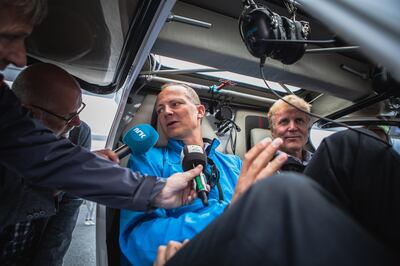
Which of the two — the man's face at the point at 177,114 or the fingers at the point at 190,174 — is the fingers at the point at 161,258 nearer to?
the fingers at the point at 190,174

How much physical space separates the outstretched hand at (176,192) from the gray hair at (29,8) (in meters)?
0.67

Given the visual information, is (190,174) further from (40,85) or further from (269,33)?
(40,85)

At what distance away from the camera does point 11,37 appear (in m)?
0.65

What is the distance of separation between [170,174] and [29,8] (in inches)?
32.3

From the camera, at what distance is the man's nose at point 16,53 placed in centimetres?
65

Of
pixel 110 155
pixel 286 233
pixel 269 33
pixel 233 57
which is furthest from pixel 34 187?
pixel 233 57

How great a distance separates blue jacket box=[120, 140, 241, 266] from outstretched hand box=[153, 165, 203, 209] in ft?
0.37

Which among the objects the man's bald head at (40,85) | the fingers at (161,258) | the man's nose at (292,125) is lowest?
the fingers at (161,258)

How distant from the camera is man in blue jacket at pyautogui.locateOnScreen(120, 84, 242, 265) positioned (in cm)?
86

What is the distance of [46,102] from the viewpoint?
0.99 meters

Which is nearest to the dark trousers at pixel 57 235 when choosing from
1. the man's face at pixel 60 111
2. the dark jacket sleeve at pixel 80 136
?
the dark jacket sleeve at pixel 80 136

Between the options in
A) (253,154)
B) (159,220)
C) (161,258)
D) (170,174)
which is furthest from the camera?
(170,174)

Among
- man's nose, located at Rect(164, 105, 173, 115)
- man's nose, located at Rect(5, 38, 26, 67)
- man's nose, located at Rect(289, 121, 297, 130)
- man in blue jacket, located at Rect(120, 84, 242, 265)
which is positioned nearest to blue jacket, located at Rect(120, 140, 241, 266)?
man in blue jacket, located at Rect(120, 84, 242, 265)

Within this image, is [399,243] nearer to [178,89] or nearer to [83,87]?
[178,89]
